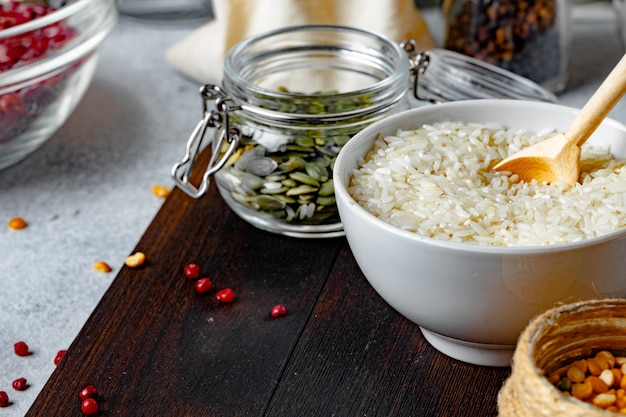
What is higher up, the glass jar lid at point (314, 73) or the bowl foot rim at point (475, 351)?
the glass jar lid at point (314, 73)

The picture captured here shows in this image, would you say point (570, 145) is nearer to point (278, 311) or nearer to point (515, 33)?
point (278, 311)

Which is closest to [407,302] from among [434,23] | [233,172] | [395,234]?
[395,234]

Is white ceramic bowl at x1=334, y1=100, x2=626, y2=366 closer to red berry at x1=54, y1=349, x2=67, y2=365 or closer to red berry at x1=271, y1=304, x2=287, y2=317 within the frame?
red berry at x1=271, y1=304, x2=287, y2=317

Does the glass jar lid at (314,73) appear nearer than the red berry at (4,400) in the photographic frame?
No

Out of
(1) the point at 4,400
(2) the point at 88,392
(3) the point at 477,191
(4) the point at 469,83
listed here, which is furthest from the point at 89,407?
(4) the point at 469,83

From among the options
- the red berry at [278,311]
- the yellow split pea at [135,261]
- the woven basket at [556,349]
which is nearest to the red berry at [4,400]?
the yellow split pea at [135,261]

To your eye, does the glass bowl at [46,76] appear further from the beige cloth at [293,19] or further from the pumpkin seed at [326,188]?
the pumpkin seed at [326,188]

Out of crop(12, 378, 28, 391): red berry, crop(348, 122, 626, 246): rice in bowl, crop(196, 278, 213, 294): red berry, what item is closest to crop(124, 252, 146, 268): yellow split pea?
crop(196, 278, 213, 294): red berry
